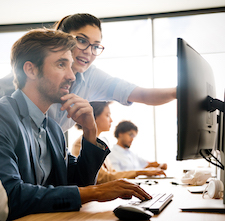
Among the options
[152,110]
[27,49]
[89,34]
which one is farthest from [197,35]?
[27,49]

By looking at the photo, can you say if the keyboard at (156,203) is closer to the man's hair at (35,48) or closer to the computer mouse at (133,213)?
→ the computer mouse at (133,213)

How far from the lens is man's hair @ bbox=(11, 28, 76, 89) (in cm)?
146

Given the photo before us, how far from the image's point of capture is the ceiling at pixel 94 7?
11.3 feet

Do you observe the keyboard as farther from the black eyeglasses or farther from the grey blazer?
the black eyeglasses

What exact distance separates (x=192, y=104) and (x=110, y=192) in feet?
1.29

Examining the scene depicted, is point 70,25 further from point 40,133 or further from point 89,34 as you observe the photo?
point 40,133

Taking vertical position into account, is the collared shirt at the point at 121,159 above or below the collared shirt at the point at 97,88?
below

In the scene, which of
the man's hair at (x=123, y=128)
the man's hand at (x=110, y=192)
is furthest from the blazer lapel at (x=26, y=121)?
the man's hair at (x=123, y=128)

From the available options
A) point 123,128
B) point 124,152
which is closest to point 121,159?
point 124,152

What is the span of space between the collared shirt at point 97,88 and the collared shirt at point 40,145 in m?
0.73

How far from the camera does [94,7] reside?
11.7 ft

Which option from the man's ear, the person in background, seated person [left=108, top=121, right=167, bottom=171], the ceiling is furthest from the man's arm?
the ceiling

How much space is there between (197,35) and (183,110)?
3.10 meters

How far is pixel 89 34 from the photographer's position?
204cm
